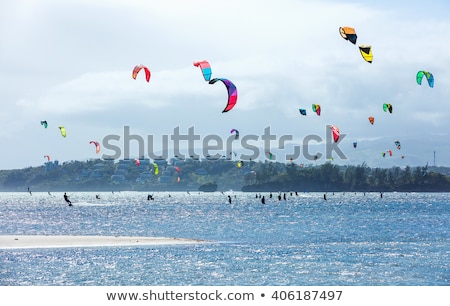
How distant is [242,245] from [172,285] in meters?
21.8

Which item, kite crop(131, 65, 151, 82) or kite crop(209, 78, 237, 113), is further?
kite crop(131, 65, 151, 82)

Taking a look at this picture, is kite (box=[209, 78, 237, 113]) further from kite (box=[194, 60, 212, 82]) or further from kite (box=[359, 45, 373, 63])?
kite (box=[359, 45, 373, 63])

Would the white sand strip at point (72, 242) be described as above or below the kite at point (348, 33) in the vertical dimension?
below

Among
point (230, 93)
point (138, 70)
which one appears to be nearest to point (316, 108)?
point (138, 70)

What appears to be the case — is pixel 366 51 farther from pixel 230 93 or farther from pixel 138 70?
pixel 138 70

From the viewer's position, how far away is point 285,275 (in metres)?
41.4

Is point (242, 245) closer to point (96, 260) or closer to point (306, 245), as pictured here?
point (306, 245)

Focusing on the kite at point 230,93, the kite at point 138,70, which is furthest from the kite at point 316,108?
the kite at point 230,93

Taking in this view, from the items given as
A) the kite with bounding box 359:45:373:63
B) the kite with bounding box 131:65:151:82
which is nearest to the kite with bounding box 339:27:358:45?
the kite with bounding box 359:45:373:63

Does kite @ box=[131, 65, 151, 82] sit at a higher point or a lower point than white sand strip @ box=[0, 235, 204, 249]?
higher

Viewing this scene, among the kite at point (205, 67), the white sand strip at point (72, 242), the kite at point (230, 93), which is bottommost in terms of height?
the white sand strip at point (72, 242)

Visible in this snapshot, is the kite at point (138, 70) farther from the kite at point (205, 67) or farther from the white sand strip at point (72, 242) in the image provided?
the white sand strip at point (72, 242)

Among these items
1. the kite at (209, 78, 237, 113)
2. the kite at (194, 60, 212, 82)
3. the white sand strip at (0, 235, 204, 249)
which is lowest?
the white sand strip at (0, 235, 204, 249)

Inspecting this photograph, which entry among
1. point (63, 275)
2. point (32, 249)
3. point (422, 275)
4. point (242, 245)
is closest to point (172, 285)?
point (63, 275)
